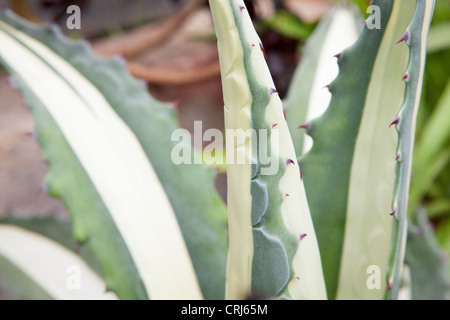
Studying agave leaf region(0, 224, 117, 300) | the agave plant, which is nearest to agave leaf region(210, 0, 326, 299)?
the agave plant

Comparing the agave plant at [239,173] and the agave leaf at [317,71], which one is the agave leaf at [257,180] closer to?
the agave plant at [239,173]

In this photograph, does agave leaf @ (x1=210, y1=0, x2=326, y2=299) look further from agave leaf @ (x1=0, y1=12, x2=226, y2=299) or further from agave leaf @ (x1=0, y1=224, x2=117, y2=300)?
agave leaf @ (x1=0, y1=224, x2=117, y2=300)

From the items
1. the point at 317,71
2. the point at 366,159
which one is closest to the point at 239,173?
the point at 366,159

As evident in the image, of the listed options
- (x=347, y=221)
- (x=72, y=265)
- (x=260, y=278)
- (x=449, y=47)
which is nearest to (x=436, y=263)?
(x=347, y=221)

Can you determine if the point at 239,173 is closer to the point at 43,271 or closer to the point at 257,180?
the point at 257,180

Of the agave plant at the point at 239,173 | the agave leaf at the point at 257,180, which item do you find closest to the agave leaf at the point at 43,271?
the agave plant at the point at 239,173

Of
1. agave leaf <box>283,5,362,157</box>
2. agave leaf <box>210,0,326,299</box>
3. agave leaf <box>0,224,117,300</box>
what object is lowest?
agave leaf <box>0,224,117,300</box>

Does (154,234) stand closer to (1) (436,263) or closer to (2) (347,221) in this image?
(2) (347,221)
